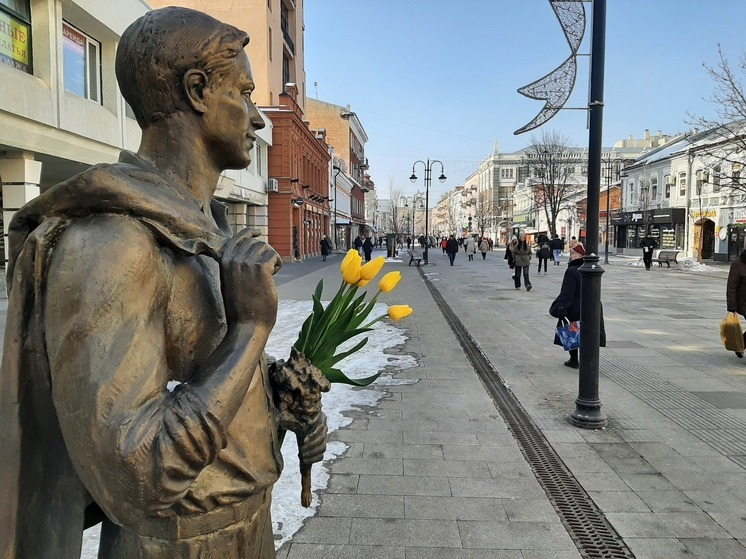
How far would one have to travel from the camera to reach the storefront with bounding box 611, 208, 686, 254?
41.3 m

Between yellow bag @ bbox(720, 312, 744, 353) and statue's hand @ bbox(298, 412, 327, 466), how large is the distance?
8920 mm

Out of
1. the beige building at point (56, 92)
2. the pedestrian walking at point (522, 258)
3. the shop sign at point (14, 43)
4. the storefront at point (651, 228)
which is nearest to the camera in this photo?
the shop sign at point (14, 43)

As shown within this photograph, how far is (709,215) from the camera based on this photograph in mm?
37125

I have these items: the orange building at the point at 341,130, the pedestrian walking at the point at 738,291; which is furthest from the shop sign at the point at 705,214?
the pedestrian walking at the point at 738,291

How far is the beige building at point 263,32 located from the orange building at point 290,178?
44.5 inches

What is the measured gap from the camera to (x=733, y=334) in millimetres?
8406

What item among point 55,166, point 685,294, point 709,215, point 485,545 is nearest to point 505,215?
point 709,215

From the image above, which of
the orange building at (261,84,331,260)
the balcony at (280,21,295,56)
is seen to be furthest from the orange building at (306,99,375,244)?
the balcony at (280,21,295,56)

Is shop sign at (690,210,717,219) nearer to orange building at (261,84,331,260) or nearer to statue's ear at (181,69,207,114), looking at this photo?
orange building at (261,84,331,260)

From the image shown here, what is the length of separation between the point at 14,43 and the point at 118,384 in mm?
12376

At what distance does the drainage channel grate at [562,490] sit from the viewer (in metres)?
3.40

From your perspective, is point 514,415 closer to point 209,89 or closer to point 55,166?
point 209,89

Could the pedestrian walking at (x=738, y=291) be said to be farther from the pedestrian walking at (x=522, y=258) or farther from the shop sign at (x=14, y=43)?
the shop sign at (x=14, y=43)

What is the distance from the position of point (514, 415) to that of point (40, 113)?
33.9ft
